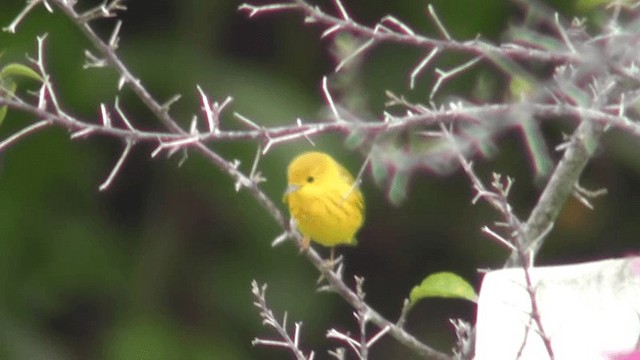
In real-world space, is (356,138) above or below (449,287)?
above

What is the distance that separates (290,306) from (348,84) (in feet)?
7.66

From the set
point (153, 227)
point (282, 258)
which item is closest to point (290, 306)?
point (282, 258)

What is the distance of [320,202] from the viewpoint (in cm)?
350

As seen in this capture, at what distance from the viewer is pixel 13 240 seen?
4469 mm

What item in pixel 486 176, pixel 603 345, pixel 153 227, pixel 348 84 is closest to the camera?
pixel 603 345

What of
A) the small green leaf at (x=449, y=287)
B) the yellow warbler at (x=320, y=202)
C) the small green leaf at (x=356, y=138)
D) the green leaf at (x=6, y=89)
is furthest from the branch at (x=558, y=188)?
the yellow warbler at (x=320, y=202)

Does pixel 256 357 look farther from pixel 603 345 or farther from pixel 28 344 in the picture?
pixel 603 345

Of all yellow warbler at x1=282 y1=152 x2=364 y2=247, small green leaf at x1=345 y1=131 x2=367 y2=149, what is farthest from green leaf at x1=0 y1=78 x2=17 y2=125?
yellow warbler at x1=282 y1=152 x2=364 y2=247

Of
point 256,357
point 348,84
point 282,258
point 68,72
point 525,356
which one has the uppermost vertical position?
point 348,84

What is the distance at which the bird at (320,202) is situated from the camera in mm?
3467

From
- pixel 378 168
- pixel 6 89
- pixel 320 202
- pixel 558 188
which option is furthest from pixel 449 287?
pixel 320 202

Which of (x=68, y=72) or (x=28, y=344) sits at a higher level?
(x=68, y=72)

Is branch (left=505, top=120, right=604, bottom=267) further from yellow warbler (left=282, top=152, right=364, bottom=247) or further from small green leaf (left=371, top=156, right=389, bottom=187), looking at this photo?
yellow warbler (left=282, top=152, right=364, bottom=247)

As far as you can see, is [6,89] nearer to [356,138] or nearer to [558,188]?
[356,138]
